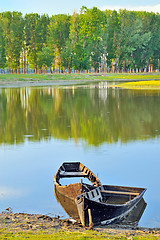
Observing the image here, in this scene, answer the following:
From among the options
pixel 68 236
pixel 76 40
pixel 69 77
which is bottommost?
pixel 68 236

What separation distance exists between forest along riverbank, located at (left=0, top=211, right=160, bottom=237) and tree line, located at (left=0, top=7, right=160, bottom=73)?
12647cm

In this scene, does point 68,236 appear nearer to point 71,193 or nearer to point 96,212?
point 96,212

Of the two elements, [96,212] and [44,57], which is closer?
[96,212]

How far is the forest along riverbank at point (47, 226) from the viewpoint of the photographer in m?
11.7

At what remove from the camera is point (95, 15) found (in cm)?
14512

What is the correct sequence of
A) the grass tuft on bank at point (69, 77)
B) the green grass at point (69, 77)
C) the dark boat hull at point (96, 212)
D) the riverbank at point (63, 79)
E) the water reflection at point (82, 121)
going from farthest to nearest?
the green grass at point (69, 77) < the grass tuft on bank at point (69, 77) < the riverbank at point (63, 79) < the water reflection at point (82, 121) < the dark boat hull at point (96, 212)

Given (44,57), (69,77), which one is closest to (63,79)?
(69,77)

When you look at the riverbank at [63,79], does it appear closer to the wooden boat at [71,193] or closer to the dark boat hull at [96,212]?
the wooden boat at [71,193]

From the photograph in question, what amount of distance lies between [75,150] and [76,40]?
122 metres

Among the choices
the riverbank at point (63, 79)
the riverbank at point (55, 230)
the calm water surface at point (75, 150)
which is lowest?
the calm water surface at point (75, 150)

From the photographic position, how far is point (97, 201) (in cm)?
1302

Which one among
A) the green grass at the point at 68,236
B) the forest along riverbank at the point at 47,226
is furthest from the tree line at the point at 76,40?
the green grass at the point at 68,236

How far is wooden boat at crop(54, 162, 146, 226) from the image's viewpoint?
40.4 ft

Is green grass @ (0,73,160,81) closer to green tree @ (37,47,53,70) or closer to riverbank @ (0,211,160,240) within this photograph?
green tree @ (37,47,53,70)
